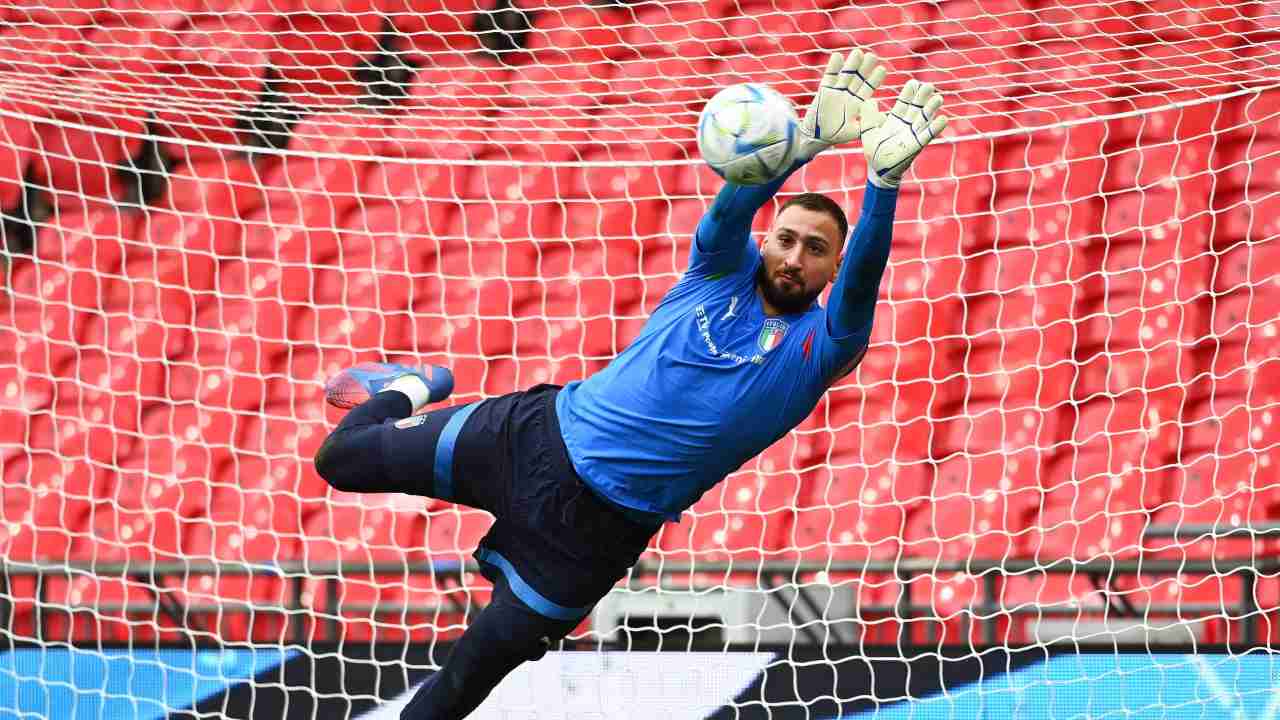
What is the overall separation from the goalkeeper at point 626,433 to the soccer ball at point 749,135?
0.12 m

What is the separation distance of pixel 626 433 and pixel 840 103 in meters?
0.87

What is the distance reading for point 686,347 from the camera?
358 cm

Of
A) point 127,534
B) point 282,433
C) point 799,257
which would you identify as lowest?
point 127,534

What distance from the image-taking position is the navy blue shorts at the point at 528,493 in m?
3.65

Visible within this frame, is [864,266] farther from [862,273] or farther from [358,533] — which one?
[358,533]

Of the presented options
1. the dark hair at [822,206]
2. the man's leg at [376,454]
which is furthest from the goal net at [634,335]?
the man's leg at [376,454]

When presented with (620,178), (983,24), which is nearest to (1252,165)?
(983,24)

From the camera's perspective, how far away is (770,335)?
11.8 feet

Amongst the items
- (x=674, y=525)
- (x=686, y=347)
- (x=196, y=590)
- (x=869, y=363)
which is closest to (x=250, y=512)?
(x=196, y=590)

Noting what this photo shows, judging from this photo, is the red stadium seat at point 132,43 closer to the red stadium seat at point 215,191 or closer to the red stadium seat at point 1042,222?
the red stadium seat at point 215,191

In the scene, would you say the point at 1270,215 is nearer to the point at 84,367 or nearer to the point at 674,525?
the point at 674,525

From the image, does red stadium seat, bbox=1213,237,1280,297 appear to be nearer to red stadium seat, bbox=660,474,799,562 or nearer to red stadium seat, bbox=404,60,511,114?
red stadium seat, bbox=660,474,799,562

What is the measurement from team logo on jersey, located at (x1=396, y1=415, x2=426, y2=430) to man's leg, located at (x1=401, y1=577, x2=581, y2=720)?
0.42 meters

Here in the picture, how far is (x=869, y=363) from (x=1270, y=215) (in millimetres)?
1554
